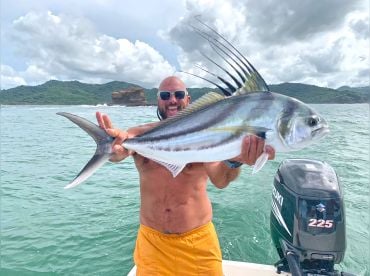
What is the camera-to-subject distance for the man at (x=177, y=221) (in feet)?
11.7

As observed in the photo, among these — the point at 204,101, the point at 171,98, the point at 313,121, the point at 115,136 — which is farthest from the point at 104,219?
the point at 313,121

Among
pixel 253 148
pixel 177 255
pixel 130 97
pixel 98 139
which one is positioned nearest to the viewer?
pixel 253 148

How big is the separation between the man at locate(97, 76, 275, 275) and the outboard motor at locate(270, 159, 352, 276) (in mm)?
982

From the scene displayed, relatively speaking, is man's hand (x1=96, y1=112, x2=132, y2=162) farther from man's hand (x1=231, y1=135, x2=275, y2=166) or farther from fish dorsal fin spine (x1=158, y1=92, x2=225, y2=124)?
man's hand (x1=231, y1=135, x2=275, y2=166)

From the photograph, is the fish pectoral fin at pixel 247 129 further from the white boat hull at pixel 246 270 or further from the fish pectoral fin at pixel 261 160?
the white boat hull at pixel 246 270

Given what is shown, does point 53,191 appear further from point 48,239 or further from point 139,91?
point 139,91

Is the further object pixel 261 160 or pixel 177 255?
pixel 177 255

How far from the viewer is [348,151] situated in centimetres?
1733

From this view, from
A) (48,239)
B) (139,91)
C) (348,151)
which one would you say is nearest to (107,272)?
(48,239)

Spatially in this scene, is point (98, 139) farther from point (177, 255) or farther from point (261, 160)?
point (177, 255)

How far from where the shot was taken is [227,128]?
107 inches

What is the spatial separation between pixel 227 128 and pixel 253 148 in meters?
0.25

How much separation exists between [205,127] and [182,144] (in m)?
0.25

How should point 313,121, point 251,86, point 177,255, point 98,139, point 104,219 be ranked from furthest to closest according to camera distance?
point 104,219 → point 177,255 → point 98,139 → point 251,86 → point 313,121
